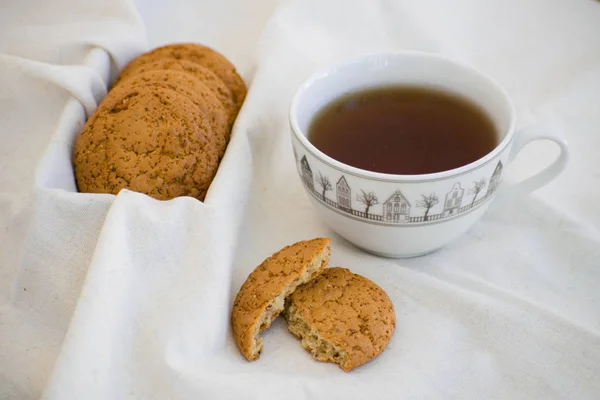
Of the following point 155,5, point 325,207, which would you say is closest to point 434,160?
point 325,207

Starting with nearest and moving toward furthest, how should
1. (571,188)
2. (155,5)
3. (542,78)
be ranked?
(571,188) < (542,78) < (155,5)

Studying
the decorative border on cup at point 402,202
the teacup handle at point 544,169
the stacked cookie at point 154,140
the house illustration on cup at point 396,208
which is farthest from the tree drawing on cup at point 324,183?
the teacup handle at point 544,169

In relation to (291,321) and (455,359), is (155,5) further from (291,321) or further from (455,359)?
(455,359)

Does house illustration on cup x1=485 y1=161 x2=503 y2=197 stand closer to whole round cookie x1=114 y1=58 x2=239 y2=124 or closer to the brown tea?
the brown tea

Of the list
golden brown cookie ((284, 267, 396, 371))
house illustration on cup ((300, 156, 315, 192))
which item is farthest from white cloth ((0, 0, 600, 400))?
house illustration on cup ((300, 156, 315, 192))

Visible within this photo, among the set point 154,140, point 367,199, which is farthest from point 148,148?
point 367,199
